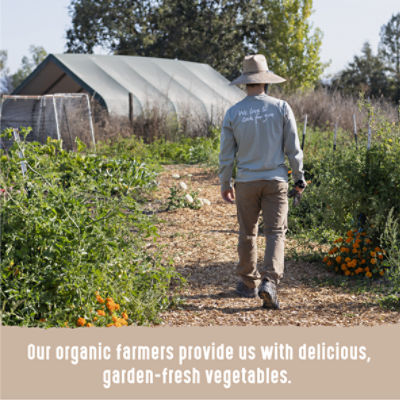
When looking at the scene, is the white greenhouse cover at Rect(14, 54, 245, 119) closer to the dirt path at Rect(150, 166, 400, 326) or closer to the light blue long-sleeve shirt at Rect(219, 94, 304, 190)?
the dirt path at Rect(150, 166, 400, 326)

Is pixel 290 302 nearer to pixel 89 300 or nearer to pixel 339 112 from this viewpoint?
pixel 89 300

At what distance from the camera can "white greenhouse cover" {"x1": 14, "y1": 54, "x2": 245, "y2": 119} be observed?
49.1 feet

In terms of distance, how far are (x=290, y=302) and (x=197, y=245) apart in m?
1.80

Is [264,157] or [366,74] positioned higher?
[366,74]

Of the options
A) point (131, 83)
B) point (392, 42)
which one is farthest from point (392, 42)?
point (131, 83)

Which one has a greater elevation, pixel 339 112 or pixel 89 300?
pixel 339 112

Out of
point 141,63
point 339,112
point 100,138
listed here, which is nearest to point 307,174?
point 100,138

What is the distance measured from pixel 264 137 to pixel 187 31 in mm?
28600

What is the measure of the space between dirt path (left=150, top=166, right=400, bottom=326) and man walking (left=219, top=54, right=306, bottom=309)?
254mm

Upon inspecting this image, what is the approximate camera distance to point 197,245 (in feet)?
20.1

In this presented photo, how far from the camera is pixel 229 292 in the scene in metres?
4.78

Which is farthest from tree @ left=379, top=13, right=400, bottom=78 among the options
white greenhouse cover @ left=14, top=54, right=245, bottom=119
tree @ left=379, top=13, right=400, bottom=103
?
white greenhouse cover @ left=14, top=54, right=245, bottom=119

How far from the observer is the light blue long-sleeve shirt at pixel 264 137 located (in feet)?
13.9

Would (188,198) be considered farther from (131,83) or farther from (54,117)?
(131,83)
